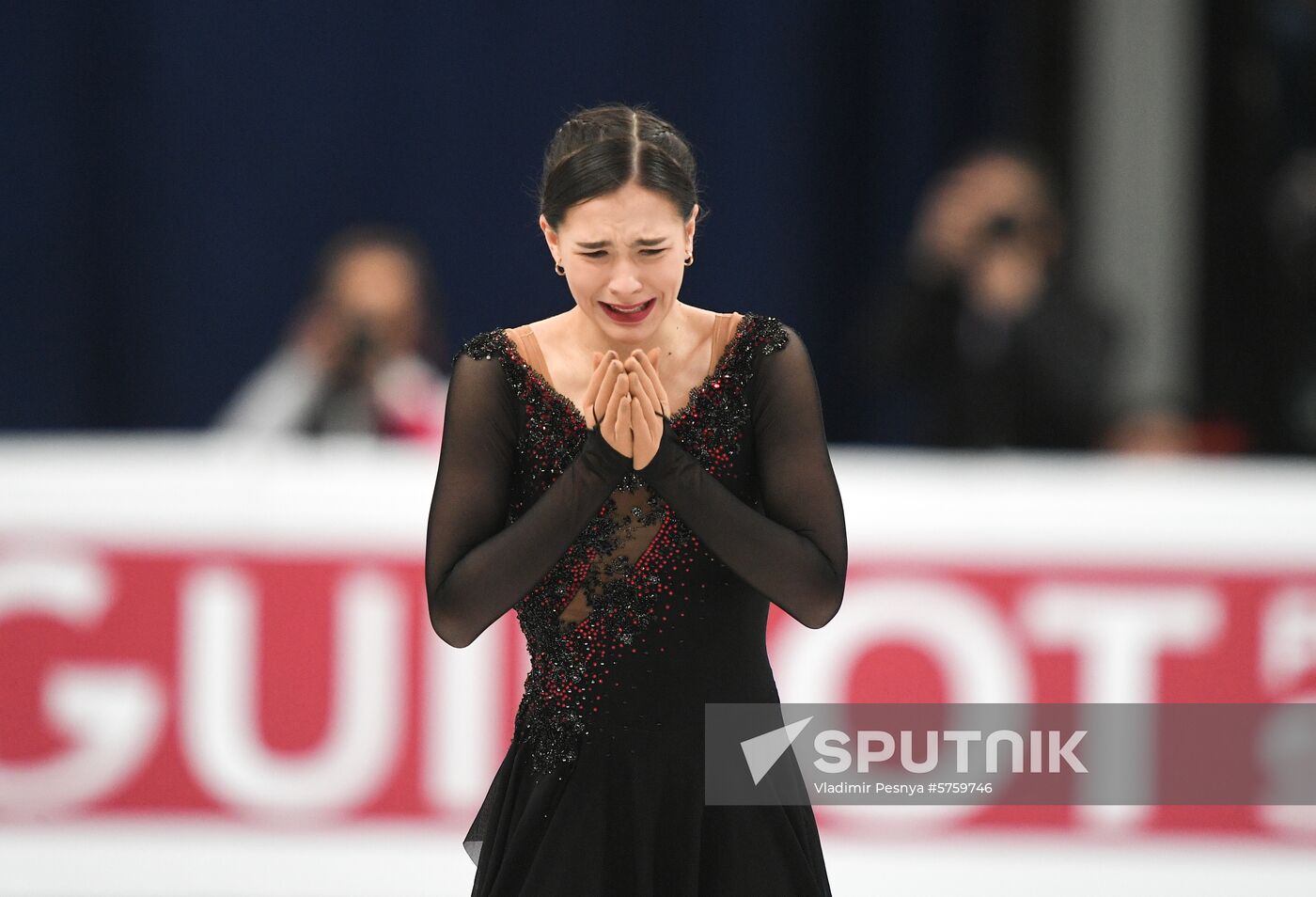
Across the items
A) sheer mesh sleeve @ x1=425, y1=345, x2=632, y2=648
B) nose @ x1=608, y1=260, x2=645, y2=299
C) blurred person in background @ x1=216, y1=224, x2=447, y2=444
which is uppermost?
blurred person in background @ x1=216, y1=224, x2=447, y2=444

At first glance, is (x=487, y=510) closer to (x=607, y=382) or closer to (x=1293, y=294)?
(x=607, y=382)

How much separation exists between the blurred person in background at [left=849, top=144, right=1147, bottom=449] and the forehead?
10.8 ft

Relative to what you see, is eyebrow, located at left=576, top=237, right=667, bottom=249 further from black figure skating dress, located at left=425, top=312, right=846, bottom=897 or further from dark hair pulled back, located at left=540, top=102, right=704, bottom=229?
black figure skating dress, located at left=425, top=312, right=846, bottom=897

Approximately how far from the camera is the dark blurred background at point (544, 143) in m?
6.91

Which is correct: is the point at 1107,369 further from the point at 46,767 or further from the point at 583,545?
the point at 583,545

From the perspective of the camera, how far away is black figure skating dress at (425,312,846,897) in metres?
1.88

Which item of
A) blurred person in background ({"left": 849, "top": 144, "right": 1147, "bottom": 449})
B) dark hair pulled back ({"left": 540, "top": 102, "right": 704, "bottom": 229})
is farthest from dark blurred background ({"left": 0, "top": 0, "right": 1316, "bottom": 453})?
dark hair pulled back ({"left": 540, "top": 102, "right": 704, "bottom": 229})

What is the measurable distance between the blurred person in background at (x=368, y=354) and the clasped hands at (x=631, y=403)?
9.83 ft

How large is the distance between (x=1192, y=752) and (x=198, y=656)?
2.39 meters

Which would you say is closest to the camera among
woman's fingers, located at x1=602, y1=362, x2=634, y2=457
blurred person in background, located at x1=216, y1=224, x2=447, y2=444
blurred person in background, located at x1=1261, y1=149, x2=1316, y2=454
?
woman's fingers, located at x1=602, y1=362, x2=634, y2=457

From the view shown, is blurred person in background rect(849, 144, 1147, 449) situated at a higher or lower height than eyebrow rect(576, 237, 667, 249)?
higher

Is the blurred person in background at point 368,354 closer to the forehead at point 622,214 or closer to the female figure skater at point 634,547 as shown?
the female figure skater at point 634,547

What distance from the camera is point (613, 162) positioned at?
72.5 inches
